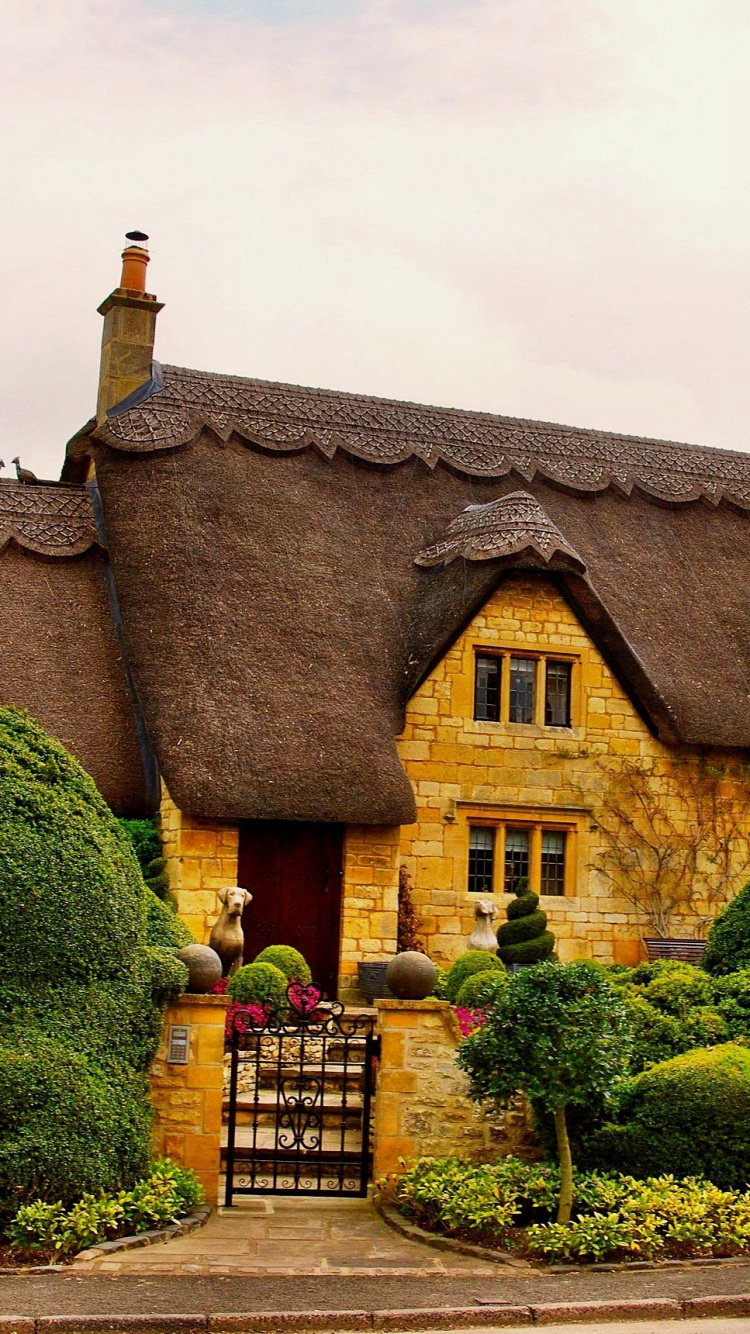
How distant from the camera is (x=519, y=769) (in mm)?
19562

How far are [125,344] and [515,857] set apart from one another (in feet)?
31.7

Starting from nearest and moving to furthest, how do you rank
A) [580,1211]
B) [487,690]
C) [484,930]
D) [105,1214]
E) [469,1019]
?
[105,1214]
[580,1211]
[469,1019]
[484,930]
[487,690]

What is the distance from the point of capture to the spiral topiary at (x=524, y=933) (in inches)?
691

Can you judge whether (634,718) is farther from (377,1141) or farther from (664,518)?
(377,1141)

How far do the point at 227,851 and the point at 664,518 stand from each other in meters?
9.58

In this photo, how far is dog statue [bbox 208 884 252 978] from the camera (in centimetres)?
1567

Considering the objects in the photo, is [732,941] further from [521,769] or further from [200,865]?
[521,769]

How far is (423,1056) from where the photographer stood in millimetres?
10836

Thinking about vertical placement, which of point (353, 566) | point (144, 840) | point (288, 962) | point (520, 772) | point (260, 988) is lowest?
point (260, 988)

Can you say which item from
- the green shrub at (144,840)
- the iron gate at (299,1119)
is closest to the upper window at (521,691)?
the green shrub at (144,840)

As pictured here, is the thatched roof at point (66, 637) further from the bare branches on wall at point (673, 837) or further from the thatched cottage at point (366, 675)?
the bare branches on wall at point (673, 837)

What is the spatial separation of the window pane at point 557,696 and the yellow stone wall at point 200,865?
4.76 m

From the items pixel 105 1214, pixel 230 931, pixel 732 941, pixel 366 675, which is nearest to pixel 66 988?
pixel 105 1214

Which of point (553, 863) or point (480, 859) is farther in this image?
point (553, 863)
